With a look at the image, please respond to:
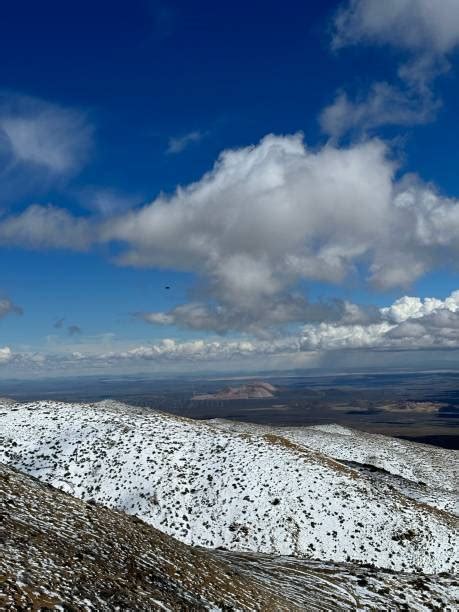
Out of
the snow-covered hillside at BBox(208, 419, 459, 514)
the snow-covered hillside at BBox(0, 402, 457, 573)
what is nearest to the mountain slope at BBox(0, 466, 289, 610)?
the snow-covered hillside at BBox(0, 402, 457, 573)

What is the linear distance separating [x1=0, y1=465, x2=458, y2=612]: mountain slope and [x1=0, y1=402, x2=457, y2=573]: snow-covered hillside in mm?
7029

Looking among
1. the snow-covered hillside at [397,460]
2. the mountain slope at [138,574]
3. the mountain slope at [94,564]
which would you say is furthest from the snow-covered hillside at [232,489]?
the mountain slope at [94,564]

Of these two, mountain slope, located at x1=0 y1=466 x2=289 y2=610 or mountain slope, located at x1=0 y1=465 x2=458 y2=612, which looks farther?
mountain slope, located at x1=0 y1=465 x2=458 y2=612

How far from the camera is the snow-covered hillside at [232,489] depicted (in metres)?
28.7

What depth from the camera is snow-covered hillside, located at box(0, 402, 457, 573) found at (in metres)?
28.7

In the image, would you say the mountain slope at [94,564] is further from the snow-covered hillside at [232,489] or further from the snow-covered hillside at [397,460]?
the snow-covered hillside at [397,460]

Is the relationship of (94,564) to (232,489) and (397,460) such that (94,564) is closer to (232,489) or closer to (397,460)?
(232,489)

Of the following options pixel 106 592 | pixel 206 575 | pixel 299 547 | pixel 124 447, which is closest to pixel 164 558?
pixel 206 575

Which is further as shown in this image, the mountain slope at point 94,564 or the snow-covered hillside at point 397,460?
the snow-covered hillside at point 397,460

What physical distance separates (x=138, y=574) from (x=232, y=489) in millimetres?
18811

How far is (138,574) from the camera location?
14359 millimetres

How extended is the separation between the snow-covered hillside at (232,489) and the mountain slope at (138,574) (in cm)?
703

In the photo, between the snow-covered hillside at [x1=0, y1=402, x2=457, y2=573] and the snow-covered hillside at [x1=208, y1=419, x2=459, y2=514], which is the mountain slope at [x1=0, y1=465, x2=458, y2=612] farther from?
the snow-covered hillside at [x1=208, y1=419, x2=459, y2=514]

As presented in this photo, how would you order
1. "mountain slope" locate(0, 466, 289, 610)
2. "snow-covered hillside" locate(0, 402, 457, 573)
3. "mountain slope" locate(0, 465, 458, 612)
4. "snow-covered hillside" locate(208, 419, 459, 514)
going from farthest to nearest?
"snow-covered hillside" locate(208, 419, 459, 514) < "snow-covered hillside" locate(0, 402, 457, 573) < "mountain slope" locate(0, 465, 458, 612) < "mountain slope" locate(0, 466, 289, 610)
